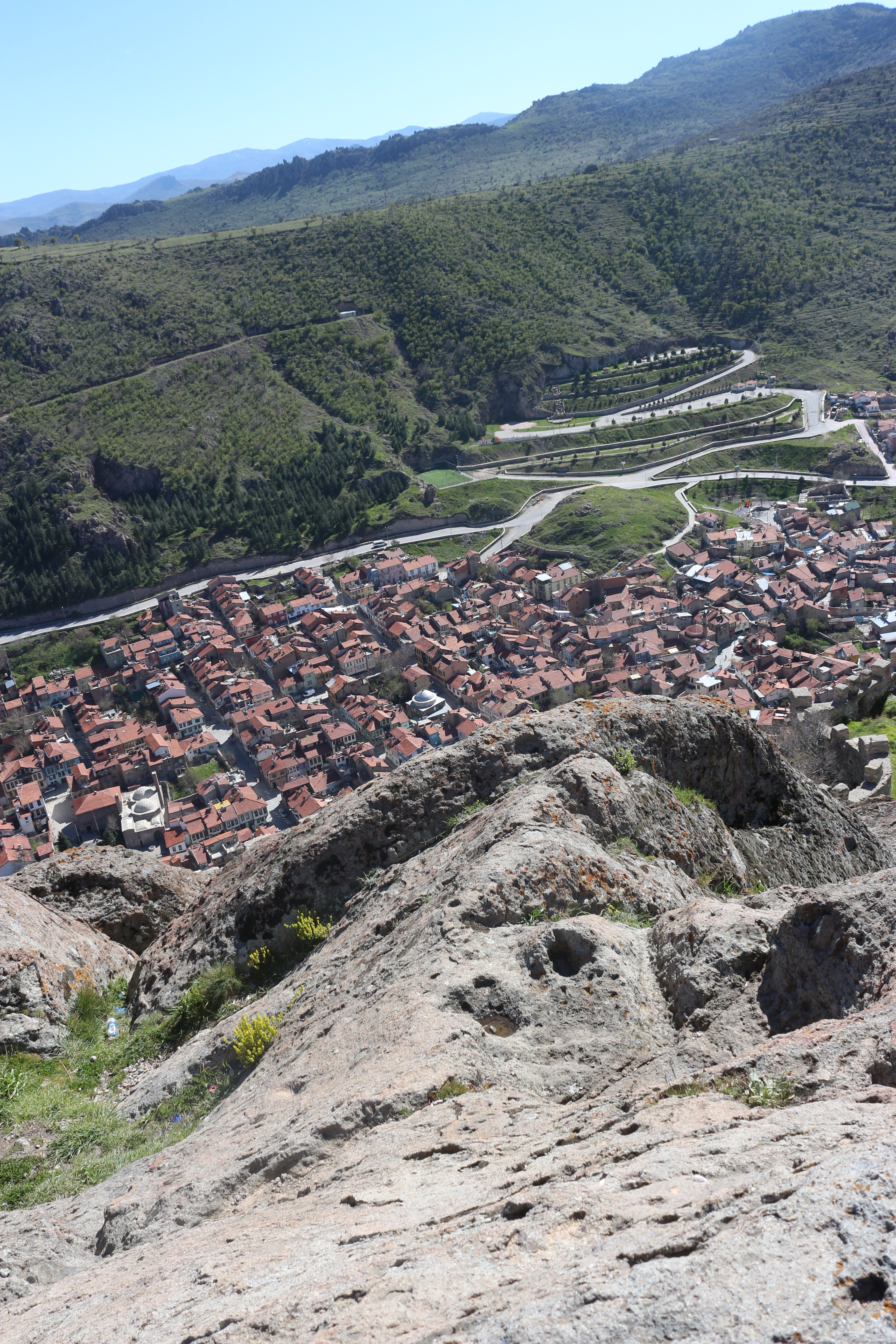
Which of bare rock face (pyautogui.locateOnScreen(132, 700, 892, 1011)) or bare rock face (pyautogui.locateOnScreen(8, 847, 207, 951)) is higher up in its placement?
bare rock face (pyautogui.locateOnScreen(132, 700, 892, 1011))

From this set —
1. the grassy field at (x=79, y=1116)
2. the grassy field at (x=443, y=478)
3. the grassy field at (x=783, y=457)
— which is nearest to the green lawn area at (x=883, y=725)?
the grassy field at (x=79, y=1116)

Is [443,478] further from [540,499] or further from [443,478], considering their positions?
[540,499]

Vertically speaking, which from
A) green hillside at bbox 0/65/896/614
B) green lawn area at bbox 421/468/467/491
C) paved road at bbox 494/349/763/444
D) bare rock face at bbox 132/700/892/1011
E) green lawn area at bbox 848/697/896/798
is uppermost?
green hillside at bbox 0/65/896/614

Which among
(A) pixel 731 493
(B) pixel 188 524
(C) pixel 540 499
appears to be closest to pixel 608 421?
(C) pixel 540 499

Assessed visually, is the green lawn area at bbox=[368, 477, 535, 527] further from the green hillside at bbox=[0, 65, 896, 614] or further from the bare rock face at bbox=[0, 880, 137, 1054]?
the bare rock face at bbox=[0, 880, 137, 1054]

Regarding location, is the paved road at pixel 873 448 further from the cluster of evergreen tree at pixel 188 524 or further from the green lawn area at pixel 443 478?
the cluster of evergreen tree at pixel 188 524

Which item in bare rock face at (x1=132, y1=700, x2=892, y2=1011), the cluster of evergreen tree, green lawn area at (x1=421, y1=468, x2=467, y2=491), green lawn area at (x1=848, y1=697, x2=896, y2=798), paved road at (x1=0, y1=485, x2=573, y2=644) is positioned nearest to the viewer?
bare rock face at (x1=132, y1=700, x2=892, y2=1011)

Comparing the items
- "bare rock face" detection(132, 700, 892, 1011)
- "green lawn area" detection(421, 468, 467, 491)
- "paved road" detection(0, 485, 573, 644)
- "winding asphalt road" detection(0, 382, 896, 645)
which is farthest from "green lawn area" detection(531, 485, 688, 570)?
"bare rock face" detection(132, 700, 892, 1011)
